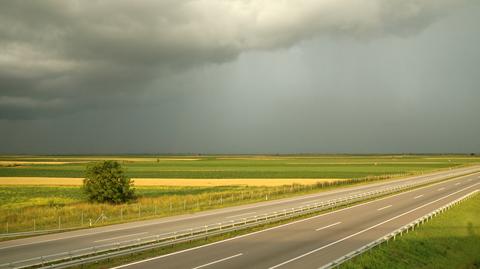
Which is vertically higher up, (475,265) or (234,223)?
(234,223)

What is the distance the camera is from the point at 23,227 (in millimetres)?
34188

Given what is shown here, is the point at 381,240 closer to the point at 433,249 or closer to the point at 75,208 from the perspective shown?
the point at 433,249

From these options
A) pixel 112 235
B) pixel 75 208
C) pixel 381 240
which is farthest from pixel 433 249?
pixel 75 208

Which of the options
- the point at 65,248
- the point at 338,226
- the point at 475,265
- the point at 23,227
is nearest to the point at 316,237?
the point at 338,226

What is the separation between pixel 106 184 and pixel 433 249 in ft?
Answer: 125

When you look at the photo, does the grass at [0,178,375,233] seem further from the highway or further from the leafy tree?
the highway

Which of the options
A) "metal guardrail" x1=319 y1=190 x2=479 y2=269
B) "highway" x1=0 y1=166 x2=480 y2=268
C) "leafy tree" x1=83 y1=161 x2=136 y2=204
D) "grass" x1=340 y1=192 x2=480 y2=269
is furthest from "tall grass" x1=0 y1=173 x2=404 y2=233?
"grass" x1=340 y1=192 x2=480 y2=269

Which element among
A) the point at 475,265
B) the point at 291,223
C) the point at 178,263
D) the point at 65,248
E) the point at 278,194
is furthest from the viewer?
the point at 278,194

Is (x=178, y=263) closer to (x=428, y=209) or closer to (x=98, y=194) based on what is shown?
(x=428, y=209)

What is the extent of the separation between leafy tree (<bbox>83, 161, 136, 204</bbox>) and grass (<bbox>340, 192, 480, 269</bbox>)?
35.1 metres

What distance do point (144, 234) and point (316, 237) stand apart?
11372 millimetres

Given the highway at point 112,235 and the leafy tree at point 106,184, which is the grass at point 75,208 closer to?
the leafy tree at point 106,184

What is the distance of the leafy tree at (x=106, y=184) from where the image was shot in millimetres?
51906

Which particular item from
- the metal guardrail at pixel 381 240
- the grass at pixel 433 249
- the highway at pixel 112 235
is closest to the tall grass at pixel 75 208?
the highway at pixel 112 235
